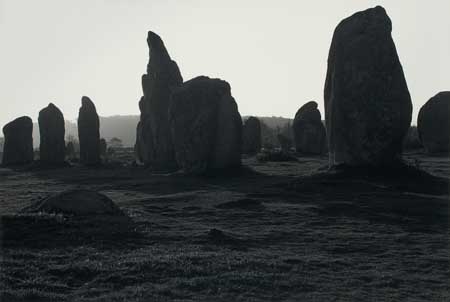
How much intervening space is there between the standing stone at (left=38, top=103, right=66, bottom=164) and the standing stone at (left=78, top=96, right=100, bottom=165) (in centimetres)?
212

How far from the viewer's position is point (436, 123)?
43312 mm

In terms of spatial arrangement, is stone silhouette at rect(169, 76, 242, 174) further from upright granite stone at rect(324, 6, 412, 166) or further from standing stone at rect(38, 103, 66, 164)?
standing stone at rect(38, 103, 66, 164)

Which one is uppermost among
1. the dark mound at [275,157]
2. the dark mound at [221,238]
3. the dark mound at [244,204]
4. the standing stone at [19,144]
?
the standing stone at [19,144]

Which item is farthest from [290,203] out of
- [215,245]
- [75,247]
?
[75,247]

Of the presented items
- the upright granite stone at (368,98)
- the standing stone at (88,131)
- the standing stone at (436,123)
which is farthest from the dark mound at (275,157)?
the upright granite stone at (368,98)

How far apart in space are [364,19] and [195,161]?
1181 cm

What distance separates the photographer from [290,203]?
2108cm


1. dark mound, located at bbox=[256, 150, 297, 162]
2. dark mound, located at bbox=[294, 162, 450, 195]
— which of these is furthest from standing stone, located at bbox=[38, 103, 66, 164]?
dark mound, located at bbox=[294, 162, 450, 195]

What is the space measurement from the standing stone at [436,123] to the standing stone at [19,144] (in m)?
31.7

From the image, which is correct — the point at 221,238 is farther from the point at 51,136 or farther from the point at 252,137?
the point at 252,137

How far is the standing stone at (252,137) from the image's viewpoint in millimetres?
57031

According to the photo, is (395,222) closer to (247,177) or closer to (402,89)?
(402,89)

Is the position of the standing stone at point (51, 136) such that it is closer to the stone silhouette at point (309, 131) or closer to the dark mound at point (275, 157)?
the dark mound at point (275, 157)

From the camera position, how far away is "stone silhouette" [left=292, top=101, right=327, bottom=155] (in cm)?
5225
